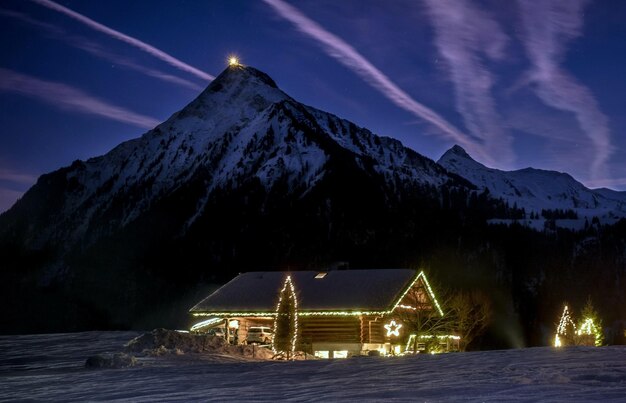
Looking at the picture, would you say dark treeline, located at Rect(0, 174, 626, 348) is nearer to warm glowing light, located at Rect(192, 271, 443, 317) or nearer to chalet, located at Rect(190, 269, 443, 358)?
warm glowing light, located at Rect(192, 271, 443, 317)

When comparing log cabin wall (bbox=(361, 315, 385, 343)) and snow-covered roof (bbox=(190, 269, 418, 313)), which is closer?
snow-covered roof (bbox=(190, 269, 418, 313))

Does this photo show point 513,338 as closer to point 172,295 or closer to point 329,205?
point 329,205

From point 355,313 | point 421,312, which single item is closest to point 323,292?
point 355,313

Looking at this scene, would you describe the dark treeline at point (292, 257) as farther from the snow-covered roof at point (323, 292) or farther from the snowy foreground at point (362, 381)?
the snowy foreground at point (362, 381)

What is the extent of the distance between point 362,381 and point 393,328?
1097 inches

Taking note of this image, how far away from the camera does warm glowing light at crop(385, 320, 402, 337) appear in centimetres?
3928

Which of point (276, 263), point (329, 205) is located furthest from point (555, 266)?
point (276, 263)

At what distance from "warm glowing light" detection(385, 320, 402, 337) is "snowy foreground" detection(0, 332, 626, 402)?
73.0ft

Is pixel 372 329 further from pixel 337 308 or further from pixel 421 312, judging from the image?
pixel 421 312

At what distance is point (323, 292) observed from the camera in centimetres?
4059

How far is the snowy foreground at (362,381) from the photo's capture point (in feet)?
33.4

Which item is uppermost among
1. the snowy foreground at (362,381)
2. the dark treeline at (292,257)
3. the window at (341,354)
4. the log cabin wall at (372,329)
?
the dark treeline at (292,257)

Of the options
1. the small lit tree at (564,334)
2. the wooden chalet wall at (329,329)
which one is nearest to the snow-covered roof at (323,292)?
the wooden chalet wall at (329,329)

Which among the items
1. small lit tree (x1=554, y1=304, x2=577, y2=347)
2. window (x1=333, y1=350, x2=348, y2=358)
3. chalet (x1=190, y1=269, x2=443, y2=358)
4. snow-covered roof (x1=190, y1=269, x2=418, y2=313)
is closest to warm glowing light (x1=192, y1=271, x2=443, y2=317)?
→ chalet (x1=190, y1=269, x2=443, y2=358)
